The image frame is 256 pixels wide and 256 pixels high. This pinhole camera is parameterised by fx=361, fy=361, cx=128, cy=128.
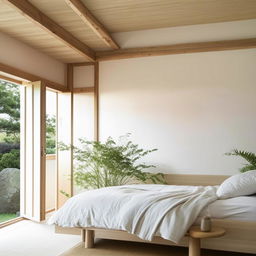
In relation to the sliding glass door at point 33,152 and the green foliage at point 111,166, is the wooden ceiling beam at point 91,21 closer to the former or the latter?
the sliding glass door at point 33,152

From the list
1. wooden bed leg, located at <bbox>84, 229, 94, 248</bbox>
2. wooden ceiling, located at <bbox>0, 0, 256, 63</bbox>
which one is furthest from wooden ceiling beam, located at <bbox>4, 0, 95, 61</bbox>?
wooden bed leg, located at <bbox>84, 229, 94, 248</bbox>

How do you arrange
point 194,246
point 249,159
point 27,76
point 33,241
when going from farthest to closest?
point 27,76
point 249,159
point 33,241
point 194,246

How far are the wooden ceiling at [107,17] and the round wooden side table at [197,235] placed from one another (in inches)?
97.3

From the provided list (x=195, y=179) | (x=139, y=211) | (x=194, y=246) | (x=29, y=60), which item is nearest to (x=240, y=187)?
(x=194, y=246)

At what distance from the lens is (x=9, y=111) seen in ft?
18.3

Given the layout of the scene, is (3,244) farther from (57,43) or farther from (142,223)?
(57,43)

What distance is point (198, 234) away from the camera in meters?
2.67

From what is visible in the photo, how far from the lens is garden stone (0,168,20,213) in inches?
215

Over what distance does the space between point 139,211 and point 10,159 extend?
3298mm

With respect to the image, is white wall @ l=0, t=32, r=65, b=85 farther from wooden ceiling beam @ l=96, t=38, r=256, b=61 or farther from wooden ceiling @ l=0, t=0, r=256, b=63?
wooden ceiling beam @ l=96, t=38, r=256, b=61

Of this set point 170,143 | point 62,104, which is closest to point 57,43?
point 62,104

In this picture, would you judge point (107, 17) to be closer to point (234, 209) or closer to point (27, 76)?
point (27, 76)

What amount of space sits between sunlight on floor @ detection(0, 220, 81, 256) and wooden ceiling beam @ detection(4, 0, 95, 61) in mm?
2290

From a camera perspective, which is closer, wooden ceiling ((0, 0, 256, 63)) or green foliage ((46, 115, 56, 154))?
wooden ceiling ((0, 0, 256, 63))
